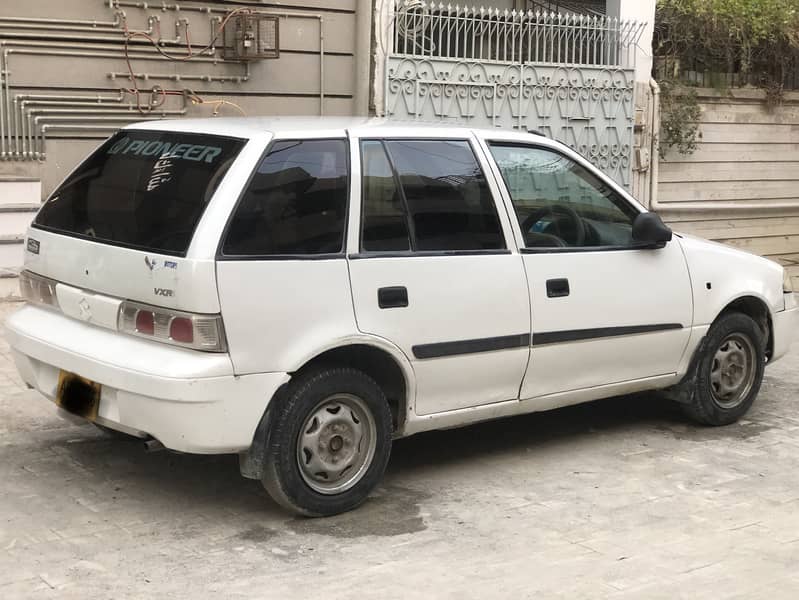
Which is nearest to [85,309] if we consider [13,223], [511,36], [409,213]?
[409,213]

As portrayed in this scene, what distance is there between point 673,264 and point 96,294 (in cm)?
315

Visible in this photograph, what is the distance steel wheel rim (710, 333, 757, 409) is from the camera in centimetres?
712

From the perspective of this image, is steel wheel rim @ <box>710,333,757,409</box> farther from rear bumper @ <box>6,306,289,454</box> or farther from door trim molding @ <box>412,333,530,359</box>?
rear bumper @ <box>6,306,289,454</box>

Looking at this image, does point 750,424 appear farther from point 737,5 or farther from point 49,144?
point 737,5

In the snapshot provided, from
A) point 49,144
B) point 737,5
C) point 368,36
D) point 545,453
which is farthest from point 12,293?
point 737,5

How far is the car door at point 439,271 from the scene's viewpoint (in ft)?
18.1

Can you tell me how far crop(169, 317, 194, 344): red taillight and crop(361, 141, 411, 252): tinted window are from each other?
94 centimetres

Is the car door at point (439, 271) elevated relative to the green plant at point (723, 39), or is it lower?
lower

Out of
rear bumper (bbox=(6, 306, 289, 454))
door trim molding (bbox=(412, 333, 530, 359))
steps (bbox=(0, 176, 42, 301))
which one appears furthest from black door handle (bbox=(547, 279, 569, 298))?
steps (bbox=(0, 176, 42, 301))

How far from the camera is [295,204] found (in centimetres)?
530

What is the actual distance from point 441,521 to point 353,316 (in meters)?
0.99

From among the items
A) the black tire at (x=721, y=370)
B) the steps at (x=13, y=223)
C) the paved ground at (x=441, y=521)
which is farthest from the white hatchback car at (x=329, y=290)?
the steps at (x=13, y=223)

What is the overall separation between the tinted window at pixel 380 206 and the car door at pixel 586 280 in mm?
699

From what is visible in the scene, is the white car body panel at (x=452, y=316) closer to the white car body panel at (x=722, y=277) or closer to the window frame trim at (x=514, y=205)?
the window frame trim at (x=514, y=205)
